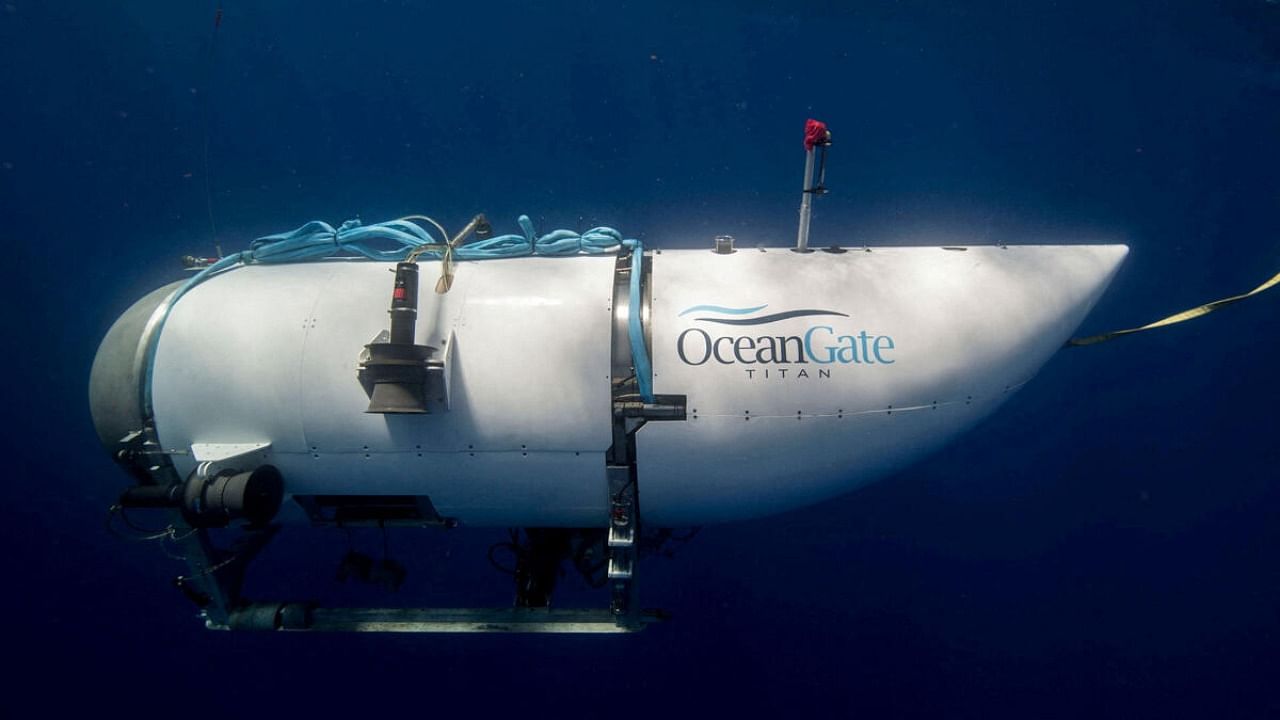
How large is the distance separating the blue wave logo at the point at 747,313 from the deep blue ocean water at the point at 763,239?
6.07ft

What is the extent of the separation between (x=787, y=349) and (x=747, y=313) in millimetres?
206

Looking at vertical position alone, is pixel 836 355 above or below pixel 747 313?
below

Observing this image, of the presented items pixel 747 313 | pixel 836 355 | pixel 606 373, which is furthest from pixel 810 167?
pixel 606 373

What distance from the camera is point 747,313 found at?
6.21ft

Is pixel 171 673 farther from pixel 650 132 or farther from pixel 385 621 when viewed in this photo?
pixel 650 132

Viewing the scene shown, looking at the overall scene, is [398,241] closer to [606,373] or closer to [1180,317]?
[606,373]

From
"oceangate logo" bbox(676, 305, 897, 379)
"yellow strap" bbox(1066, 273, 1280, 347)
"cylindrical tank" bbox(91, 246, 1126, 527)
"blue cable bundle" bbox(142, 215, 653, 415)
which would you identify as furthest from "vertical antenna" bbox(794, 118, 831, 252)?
"yellow strap" bbox(1066, 273, 1280, 347)

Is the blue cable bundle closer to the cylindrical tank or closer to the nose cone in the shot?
the cylindrical tank

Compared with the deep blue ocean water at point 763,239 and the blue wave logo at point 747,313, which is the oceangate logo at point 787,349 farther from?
the deep blue ocean water at point 763,239

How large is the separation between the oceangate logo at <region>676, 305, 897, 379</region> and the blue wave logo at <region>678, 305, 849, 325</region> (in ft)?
0.04

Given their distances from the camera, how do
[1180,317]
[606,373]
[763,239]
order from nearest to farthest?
[606,373] < [1180,317] < [763,239]

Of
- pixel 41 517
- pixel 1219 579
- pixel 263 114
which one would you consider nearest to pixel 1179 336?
pixel 1219 579

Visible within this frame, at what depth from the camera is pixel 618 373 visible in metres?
1.92

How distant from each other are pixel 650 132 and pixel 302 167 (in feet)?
8.74
